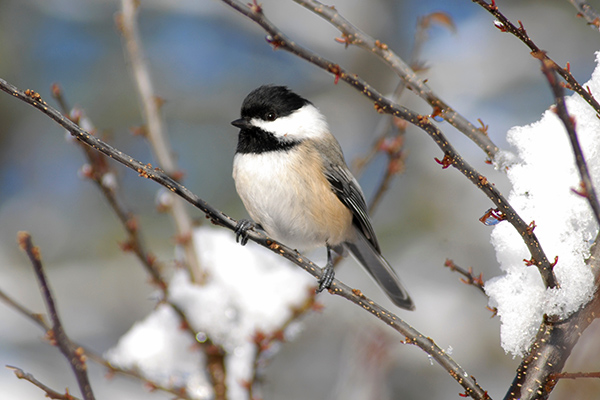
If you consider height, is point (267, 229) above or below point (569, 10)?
below

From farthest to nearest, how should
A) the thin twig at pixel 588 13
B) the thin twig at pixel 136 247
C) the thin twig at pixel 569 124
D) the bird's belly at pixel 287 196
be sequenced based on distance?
the bird's belly at pixel 287 196
the thin twig at pixel 136 247
the thin twig at pixel 588 13
the thin twig at pixel 569 124

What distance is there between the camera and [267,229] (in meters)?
2.29

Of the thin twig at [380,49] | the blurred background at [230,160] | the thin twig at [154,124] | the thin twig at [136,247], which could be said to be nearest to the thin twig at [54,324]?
the thin twig at [136,247]

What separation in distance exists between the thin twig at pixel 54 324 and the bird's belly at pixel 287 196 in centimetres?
111

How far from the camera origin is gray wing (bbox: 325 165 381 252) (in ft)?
7.47

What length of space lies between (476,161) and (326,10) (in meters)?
3.42

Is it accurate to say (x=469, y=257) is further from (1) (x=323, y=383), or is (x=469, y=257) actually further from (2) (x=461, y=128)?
(2) (x=461, y=128)

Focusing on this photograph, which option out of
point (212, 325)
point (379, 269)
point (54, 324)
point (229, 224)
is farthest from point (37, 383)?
point (379, 269)

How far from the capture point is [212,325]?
6.12 ft

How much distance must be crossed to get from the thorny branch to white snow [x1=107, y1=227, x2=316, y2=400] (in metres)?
0.54

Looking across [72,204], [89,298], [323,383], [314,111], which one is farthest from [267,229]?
[72,204]

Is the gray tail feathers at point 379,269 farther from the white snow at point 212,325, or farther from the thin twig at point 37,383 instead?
the thin twig at point 37,383

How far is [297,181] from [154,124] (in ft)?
1.94

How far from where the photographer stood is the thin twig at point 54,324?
1034 millimetres
